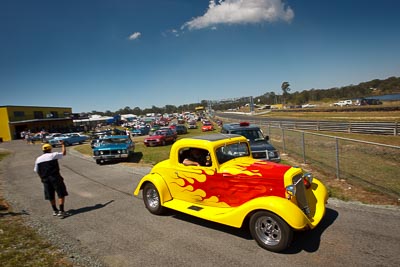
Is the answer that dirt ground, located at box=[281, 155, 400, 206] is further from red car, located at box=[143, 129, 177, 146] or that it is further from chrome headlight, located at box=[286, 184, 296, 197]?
red car, located at box=[143, 129, 177, 146]

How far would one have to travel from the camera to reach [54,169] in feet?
20.9

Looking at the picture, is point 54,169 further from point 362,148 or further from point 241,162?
point 362,148

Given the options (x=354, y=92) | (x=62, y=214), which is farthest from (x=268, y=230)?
(x=354, y=92)

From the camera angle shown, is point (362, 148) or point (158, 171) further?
point (362, 148)

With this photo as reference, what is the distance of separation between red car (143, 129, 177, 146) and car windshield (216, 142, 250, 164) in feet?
57.3

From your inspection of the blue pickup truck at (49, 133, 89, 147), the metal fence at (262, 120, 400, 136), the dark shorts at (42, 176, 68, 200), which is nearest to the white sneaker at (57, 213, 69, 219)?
the dark shorts at (42, 176, 68, 200)

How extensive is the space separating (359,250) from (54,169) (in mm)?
6975

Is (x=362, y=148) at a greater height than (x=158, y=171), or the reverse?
(x=158, y=171)

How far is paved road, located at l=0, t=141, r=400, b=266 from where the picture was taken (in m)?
4.06

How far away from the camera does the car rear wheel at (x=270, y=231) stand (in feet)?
13.5

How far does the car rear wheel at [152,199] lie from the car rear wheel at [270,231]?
2.58 metres

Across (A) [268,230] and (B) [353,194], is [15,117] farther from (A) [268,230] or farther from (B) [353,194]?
(B) [353,194]

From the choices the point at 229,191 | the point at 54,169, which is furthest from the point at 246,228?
the point at 54,169

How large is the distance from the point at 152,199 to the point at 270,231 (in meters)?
3.28
